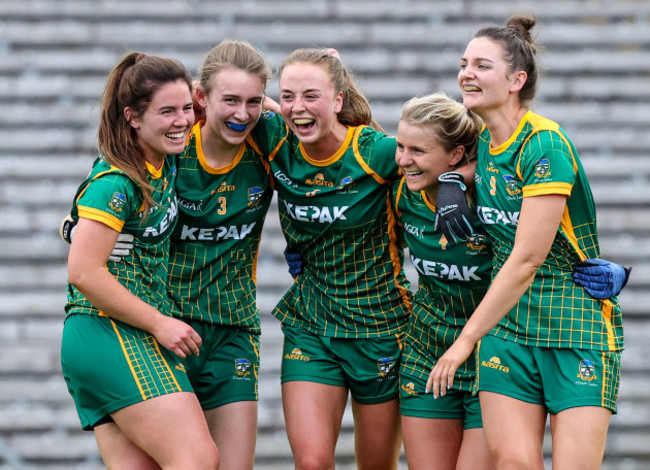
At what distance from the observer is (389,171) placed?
4219 millimetres

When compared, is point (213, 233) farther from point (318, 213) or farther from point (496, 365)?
point (496, 365)

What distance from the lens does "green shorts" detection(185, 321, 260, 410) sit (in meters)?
4.23

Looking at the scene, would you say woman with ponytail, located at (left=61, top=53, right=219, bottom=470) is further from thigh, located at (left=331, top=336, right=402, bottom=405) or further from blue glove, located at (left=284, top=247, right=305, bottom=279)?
thigh, located at (left=331, top=336, right=402, bottom=405)

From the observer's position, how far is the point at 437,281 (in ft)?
13.5

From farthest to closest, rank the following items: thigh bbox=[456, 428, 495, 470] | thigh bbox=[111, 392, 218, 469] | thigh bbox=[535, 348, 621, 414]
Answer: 1. thigh bbox=[456, 428, 495, 470]
2. thigh bbox=[535, 348, 621, 414]
3. thigh bbox=[111, 392, 218, 469]

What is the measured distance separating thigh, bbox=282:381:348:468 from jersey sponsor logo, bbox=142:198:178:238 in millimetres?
897

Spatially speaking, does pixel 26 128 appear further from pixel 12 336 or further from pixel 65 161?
pixel 12 336

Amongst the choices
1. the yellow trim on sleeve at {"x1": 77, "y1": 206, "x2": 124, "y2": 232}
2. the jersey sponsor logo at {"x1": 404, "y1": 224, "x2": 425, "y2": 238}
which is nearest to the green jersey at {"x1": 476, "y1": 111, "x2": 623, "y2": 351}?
the jersey sponsor logo at {"x1": 404, "y1": 224, "x2": 425, "y2": 238}

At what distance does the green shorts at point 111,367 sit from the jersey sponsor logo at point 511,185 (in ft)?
4.48

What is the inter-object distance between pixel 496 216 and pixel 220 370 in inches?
52.1

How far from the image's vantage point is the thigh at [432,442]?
4148 mm

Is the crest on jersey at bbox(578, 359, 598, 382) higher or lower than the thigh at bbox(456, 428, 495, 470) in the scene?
higher

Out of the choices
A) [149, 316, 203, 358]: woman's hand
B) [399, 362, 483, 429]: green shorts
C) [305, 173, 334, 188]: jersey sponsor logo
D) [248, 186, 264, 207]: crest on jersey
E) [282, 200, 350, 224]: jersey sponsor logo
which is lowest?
[399, 362, 483, 429]: green shorts

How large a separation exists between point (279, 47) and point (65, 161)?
154 centimetres
